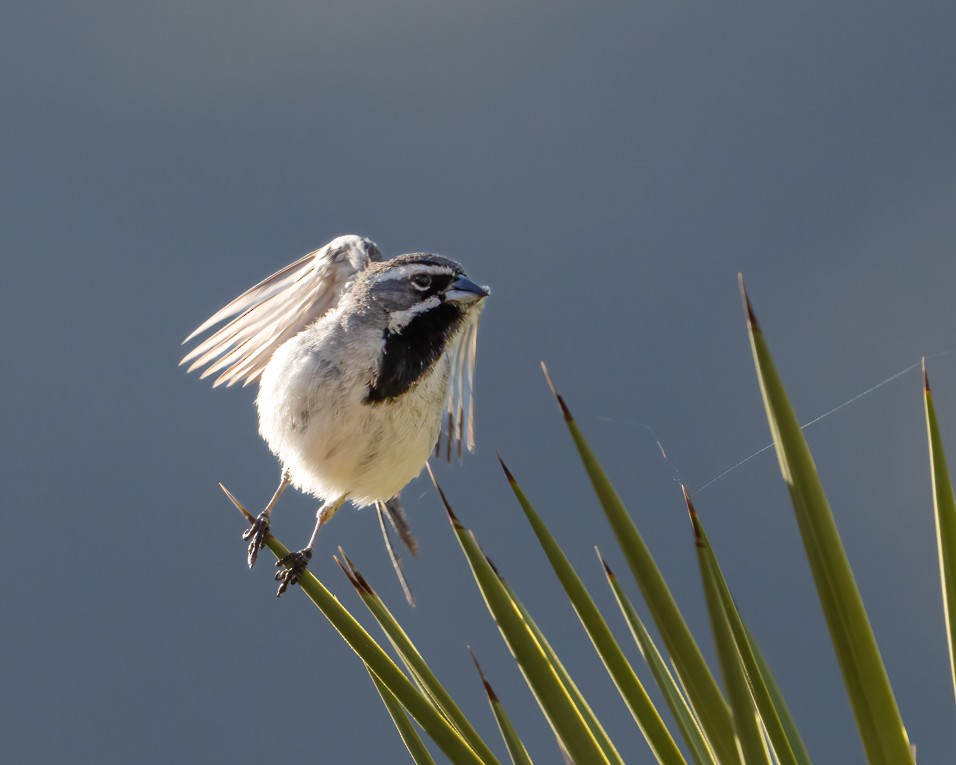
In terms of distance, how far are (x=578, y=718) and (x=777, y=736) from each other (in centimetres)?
40

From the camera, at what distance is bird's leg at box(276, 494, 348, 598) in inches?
143

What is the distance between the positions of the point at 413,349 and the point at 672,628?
2.35 m

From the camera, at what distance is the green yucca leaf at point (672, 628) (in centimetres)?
171

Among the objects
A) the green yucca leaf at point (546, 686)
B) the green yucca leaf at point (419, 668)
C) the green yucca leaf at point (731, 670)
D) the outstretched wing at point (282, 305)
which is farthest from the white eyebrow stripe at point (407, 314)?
the green yucca leaf at point (731, 670)

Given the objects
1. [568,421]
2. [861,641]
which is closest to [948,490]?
[861,641]

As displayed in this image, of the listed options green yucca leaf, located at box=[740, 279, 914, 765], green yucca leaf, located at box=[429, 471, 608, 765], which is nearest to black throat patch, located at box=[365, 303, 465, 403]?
green yucca leaf, located at box=[429, 471, 608, 765]

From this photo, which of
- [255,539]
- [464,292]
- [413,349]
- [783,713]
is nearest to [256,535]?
[255,539]

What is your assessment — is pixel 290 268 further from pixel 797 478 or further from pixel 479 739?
pixel 797 478

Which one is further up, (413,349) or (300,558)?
(413,349)

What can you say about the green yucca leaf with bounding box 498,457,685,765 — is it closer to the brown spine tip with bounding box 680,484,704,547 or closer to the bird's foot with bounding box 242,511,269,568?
the brown spine tip with bounding box 680,484,704,547

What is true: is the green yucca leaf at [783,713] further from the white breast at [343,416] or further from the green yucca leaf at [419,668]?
the white breast at [343,416]

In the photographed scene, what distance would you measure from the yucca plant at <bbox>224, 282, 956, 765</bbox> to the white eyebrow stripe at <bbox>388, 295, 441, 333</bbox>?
1488mm

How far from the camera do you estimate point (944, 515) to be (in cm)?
197

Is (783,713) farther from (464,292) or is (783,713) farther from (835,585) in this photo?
(464,292)
